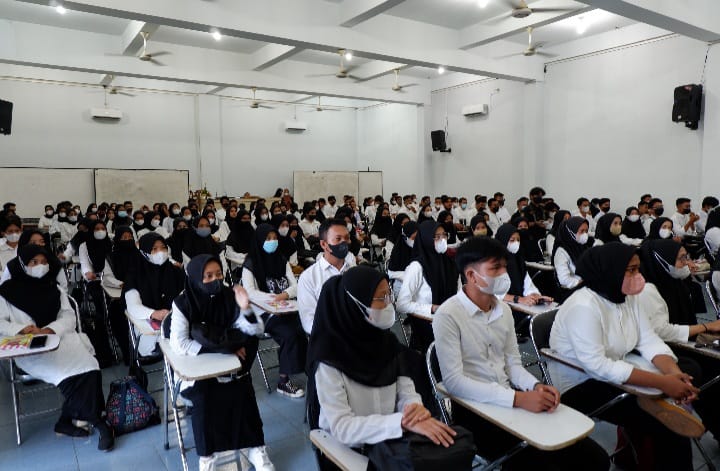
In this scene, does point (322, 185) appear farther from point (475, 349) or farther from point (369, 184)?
point (475, 349)

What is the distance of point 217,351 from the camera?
Result: 2.83 m

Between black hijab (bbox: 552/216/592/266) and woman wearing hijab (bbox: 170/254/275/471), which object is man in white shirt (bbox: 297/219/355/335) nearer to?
woman wearing hijab (bbox: 170/254/275/471)

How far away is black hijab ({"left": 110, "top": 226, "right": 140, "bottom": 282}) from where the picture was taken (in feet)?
16.0

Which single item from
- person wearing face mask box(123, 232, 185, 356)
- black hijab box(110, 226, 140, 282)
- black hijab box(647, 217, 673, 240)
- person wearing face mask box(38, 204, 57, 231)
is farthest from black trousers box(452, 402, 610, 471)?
person wearing face mask box(38, 204, 57, 231)

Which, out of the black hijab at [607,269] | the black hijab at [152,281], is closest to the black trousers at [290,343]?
the black hijab at [152,281]

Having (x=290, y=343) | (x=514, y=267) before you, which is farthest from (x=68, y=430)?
(x=514, y=267)

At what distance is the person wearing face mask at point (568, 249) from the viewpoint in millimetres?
4926

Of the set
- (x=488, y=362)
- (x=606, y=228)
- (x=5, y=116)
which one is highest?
(x=5, y=116)

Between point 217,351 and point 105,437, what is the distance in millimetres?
1033

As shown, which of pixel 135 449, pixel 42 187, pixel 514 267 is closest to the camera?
pixel 135 449

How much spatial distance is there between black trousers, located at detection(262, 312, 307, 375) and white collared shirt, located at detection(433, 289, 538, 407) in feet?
5.91

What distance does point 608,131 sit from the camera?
1104 cm

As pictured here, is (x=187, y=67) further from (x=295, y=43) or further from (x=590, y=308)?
(x=590, y=308)

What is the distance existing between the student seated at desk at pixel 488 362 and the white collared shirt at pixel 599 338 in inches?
12.8
